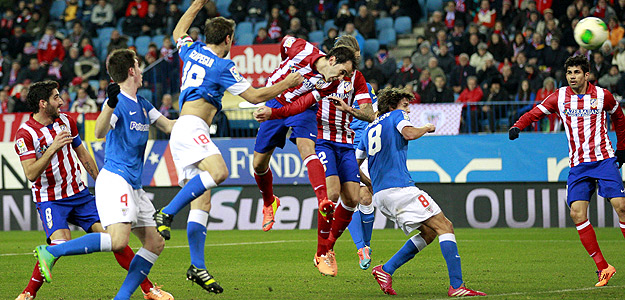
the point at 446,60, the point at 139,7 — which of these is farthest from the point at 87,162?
the point at 139,7

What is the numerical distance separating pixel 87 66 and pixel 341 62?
14951 millimetres

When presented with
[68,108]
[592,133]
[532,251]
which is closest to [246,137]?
[68,108]

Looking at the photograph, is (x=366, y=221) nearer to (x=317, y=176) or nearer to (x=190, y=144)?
(x=317, y=176)

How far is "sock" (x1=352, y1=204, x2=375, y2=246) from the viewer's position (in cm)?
945

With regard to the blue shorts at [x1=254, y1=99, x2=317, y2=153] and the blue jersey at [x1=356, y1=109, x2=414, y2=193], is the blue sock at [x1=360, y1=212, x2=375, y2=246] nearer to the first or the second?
the blue shorts at [x1=254, y1=99, x2=317, y2=153]

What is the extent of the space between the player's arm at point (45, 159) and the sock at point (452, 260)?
336 centimetres

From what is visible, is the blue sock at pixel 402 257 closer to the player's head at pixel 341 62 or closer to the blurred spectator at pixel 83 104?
the player's head at pixel 341 62

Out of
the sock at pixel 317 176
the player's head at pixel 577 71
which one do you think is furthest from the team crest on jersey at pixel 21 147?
the player's head at pixel 577 71

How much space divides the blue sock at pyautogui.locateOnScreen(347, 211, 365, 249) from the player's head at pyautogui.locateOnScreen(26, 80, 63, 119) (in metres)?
3.42

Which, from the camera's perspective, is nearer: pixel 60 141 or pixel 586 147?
pixel 60 141

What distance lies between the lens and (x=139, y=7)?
23.9m

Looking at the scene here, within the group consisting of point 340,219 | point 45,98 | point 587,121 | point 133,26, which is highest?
point 133,26

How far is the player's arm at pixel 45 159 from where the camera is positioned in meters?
7.36

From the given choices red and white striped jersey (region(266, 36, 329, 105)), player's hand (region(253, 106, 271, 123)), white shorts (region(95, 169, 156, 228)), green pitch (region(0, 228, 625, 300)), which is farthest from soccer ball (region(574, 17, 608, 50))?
white shorts (region(95, 169, 156, 228))
